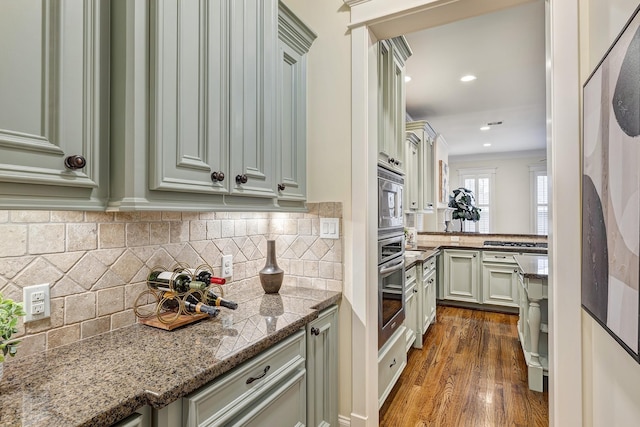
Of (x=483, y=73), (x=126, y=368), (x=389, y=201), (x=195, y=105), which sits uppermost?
(x=483, y=73)

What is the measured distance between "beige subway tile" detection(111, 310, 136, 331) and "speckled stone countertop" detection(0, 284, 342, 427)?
30mm

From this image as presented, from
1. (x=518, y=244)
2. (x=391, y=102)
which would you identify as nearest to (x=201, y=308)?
(x=391, y=102)

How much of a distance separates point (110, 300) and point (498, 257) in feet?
15.3

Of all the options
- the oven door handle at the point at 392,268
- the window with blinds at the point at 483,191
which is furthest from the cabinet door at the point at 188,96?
the window with blinds at the point at 483,191

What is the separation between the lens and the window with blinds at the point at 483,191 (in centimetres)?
807

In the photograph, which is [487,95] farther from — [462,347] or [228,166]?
[228,166]

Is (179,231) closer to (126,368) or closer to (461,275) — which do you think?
(126,368)

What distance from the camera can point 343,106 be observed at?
1851 millimetres

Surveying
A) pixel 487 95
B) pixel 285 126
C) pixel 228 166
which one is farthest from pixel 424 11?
pixel 487 95

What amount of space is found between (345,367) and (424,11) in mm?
1975

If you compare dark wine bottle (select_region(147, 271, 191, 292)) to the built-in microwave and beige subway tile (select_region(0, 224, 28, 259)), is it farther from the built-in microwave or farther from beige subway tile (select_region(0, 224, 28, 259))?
the built-in microwave

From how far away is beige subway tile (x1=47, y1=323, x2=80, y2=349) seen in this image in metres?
1.04

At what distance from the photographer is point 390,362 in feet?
7.44

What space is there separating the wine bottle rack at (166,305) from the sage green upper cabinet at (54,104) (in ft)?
1.59
